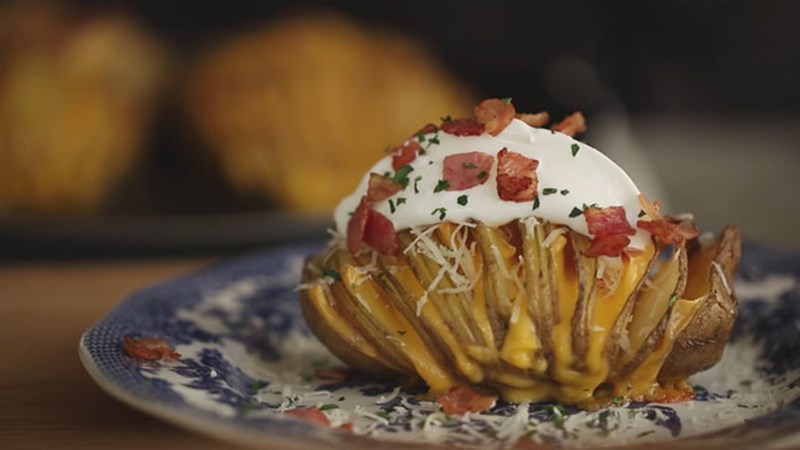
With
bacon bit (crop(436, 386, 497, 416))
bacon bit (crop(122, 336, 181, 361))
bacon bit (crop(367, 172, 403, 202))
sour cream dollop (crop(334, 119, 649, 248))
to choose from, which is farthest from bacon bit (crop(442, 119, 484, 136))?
bacon bit (crop(122, 336, 181, 361))

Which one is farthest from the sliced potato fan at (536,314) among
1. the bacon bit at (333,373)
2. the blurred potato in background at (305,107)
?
the blurred potato in background at (305,107)

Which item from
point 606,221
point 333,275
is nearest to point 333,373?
point 333,275

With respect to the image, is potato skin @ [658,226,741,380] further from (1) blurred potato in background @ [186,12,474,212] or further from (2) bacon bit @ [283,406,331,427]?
(1) blurred potato in background @ [186,12,474,212]

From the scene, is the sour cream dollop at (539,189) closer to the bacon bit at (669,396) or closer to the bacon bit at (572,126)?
the bacon bit at (572,126)

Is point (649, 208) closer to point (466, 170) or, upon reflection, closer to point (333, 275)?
point (466, 170)

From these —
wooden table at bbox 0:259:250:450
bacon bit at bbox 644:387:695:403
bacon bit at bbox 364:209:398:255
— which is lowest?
wooden table at bbox 0:259:250:450
